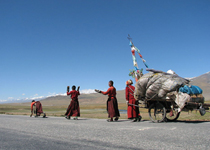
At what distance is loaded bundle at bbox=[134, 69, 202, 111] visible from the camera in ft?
26.3

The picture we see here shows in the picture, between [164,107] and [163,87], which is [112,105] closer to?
[164,107]

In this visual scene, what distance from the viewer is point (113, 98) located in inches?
428

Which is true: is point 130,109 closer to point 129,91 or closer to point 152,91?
point 129,91

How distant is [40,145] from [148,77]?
575 cm

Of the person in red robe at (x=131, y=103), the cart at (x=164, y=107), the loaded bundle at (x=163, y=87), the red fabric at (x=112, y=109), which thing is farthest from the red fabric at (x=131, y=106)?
the red fabric at (x=112, y=109)

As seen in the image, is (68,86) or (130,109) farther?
(68,86)

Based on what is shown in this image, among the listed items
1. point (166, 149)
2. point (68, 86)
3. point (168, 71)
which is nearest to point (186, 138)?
point (166, 149)

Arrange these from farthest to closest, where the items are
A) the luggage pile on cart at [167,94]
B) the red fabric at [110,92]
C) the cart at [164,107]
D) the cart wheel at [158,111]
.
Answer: the red fabric at [110,92], the cart wheel at [158,111], the cart at [164,107], the luggage pile on cart at [167,94]

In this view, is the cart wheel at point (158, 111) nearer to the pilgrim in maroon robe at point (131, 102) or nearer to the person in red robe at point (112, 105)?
the pilgrim in maroon robe at point (131, 102)

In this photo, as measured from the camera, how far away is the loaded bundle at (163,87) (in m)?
8.01

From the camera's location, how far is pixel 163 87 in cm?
854

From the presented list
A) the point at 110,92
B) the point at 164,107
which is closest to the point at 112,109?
the point at 110,92

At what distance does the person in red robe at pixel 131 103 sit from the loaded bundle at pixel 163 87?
1.97ft

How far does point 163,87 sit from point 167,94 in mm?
328
